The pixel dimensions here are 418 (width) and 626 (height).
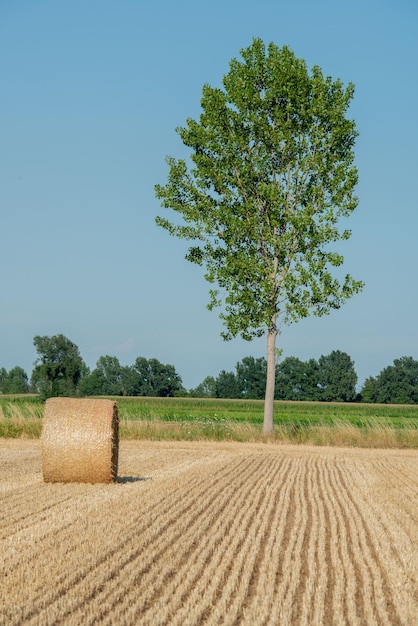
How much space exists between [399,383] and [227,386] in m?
19.2

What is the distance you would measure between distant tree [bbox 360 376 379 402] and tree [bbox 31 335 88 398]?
31.0 meters

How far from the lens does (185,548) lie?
8.46 m

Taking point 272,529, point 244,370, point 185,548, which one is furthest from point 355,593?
point 244,370

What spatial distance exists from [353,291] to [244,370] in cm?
7606

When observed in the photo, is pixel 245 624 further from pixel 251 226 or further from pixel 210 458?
pixel 251 226

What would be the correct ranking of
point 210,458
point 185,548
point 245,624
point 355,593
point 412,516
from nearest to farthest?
Answer: point 245,624 → point 355,593 → point 185,548 → point 412,516 → point 210,458

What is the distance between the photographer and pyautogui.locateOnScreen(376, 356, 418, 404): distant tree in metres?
94.9

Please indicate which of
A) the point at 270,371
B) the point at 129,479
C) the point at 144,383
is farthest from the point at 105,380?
the point at 129,479

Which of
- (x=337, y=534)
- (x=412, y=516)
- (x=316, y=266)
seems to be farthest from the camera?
(x=316, y=266)

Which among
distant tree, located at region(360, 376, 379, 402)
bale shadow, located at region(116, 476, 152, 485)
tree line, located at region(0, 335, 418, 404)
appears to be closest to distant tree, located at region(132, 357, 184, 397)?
tree line, located at region(0, 335, 418, 404)

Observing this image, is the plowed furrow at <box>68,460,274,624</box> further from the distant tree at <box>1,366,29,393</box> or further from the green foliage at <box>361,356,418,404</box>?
the distant tree at <box>1,366,29,393</box>

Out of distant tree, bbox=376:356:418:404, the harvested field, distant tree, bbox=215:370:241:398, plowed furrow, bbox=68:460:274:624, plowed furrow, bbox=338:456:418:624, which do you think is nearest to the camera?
the harvested field

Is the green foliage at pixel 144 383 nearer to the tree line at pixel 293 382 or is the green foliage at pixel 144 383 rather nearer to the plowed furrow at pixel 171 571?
the tree line at pixel 293 382

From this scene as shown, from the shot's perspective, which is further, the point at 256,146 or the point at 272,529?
the point at 256,146
